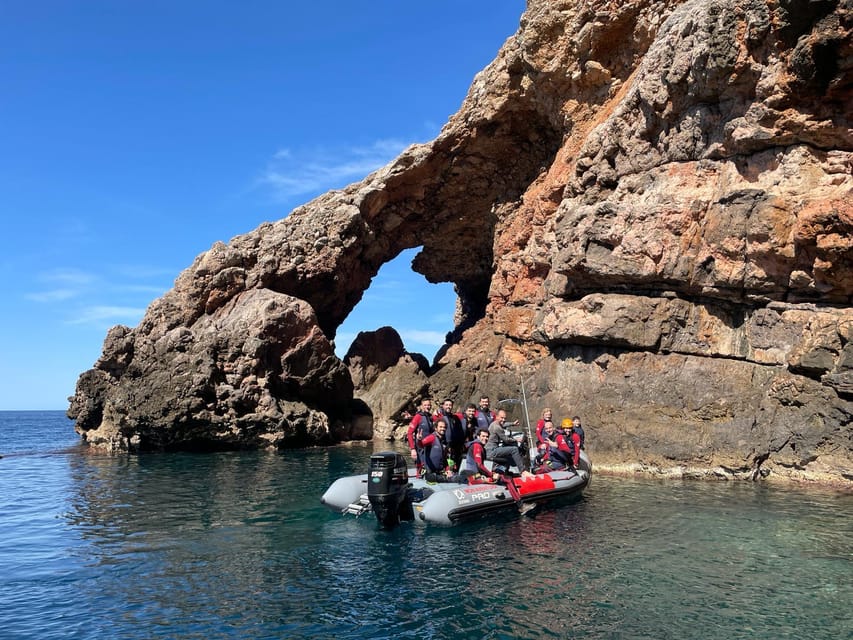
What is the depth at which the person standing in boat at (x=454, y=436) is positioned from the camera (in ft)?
51.8

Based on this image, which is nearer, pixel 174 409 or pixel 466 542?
pixel 466 542

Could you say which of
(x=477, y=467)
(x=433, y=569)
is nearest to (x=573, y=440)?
(x=477, y=467)

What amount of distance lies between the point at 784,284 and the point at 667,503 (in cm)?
744

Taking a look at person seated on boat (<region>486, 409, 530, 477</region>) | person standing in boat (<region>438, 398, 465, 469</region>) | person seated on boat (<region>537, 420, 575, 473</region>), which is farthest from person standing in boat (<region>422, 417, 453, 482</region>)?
person seated on boat (<region>537, 420, 575, 473</region>)

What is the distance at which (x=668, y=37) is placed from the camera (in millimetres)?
21438

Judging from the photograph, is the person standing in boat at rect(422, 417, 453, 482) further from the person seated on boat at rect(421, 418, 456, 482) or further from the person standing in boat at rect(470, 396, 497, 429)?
the person standing in boat at rect(470, 396, 497, 429)

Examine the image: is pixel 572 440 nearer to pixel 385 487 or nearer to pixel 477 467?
pixel 477 467

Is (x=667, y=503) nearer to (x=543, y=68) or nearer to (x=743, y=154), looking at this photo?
(x=743, y=154)

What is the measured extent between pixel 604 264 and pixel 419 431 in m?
10.1

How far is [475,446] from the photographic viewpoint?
47.3ft

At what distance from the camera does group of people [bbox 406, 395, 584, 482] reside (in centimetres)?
1448

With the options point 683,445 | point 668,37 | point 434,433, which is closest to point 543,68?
point 668,37

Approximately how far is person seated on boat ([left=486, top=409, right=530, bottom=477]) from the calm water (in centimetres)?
162

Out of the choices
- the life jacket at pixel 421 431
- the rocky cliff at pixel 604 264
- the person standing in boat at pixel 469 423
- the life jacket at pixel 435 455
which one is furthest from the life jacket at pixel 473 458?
the rocky cliff at pixel 604 264
